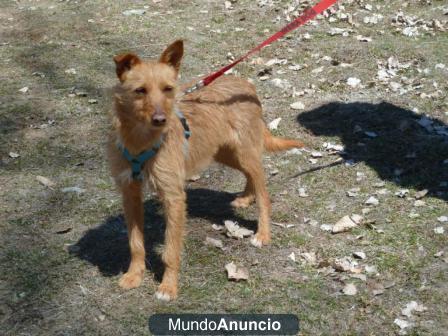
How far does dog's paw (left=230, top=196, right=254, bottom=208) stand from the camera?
20.7 feet

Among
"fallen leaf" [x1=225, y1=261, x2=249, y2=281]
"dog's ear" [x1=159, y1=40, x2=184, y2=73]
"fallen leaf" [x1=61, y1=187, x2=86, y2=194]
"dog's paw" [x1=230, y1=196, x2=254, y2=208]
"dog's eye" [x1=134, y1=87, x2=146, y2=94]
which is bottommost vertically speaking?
"dog's paw" [x1=230, y1=196, x2=254, y2=208]

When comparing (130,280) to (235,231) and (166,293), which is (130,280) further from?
(235,231)

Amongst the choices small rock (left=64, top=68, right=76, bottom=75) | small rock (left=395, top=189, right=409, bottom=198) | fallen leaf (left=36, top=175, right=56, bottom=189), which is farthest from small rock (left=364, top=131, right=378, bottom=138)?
small rock (left=64, top=68, right=76, bottom=75)

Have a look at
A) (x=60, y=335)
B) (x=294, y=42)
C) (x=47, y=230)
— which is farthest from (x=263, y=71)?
(x=60, y=335)

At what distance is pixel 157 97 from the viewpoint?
4453 mm

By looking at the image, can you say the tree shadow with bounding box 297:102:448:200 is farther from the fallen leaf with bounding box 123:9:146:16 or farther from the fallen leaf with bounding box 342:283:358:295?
the fallen leaf with bounding box 123:9:146:16

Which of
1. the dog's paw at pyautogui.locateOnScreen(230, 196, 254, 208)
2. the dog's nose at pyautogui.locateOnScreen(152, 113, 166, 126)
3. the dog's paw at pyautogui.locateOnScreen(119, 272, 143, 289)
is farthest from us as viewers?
the dog's paw at pyautogui.locateOnScreen(230, 196, 254, 208)

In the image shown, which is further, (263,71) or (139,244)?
(263,71)

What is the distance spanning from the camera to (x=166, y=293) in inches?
191

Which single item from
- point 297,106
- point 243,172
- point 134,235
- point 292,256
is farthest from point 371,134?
point 134,235

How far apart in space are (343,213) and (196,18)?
6413mm

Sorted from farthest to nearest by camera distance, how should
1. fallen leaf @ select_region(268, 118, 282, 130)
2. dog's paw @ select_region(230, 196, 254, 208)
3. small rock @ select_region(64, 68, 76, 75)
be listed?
1. small rock @ select_region(64, 68, 76, 75)
2. fallen leaf @ select_region(268, 118, 282, 130)
3. dog's paw @ select_region(230, 196, 254, 208)

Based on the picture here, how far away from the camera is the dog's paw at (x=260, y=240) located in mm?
5594

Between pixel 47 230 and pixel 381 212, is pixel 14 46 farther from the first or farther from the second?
pixel 381 212
